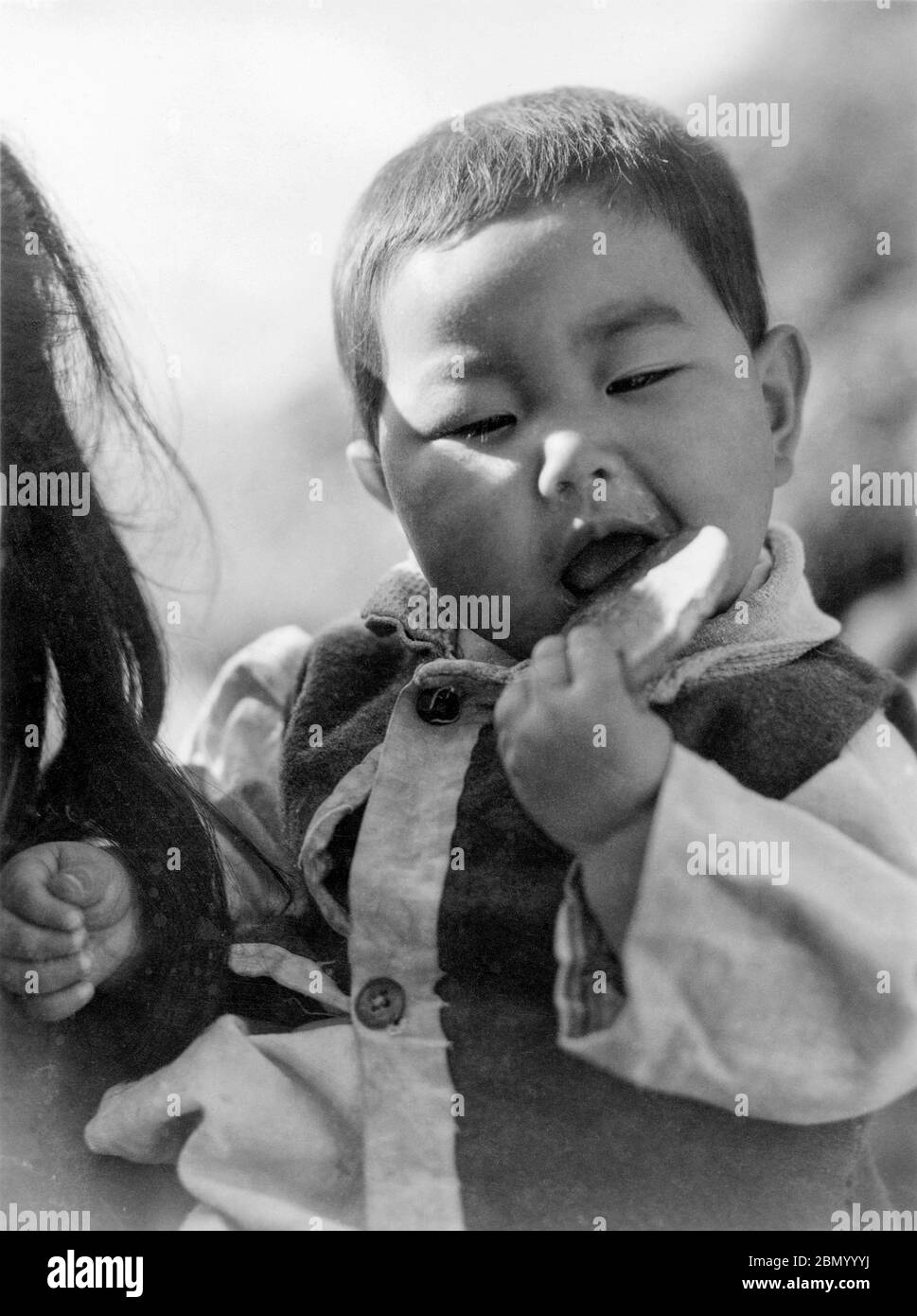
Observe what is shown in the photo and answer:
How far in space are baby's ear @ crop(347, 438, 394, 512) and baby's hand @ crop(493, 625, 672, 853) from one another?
286 mm

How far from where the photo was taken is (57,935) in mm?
977

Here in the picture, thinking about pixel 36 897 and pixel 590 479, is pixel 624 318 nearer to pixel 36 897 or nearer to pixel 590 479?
pixel 590 479

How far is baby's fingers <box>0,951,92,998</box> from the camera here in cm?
98

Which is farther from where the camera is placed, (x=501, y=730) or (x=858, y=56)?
(x=858, y=56)

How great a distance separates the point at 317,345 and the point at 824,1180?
2.31ft

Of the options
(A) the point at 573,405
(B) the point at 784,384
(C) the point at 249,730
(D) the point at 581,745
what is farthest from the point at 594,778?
(C) the point at 249,730

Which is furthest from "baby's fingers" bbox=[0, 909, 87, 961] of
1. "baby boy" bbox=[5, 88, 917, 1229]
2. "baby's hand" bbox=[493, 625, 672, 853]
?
"baby's hand" bbox=[493, 625, 672, 853]

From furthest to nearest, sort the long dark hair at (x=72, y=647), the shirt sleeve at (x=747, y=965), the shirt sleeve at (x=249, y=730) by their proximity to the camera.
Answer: the shirt sleeve at (x=249, y=730)
the long dark hair at (x=72, y=647)
the shirt sleeve at (x=747, y=965)

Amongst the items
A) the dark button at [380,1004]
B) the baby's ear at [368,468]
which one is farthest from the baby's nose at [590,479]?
the dark button at [380,1004]

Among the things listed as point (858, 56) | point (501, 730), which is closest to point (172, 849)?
point (501, 730)

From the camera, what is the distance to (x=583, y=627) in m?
0.86

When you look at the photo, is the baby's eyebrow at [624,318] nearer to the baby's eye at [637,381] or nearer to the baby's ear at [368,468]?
the baby's eye at [637,381]

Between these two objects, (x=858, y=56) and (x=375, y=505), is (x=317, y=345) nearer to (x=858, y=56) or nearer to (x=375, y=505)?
(x=375, y=505)

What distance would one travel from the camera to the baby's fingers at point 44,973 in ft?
3.21
